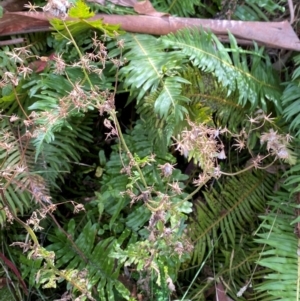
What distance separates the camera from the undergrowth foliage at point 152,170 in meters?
1.28

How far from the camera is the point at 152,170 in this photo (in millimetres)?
1386

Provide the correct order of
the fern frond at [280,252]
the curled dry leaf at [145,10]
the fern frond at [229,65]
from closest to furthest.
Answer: the fern frond at [280,252] < the fern frond at [229,65] < the curled dry leaf at [145,10]

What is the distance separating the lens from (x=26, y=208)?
135cm

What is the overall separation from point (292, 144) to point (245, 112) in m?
0.17

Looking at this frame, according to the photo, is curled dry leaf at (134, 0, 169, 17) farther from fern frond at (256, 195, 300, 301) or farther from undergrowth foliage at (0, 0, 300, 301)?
fern frond at (256, 195, 300, 301)

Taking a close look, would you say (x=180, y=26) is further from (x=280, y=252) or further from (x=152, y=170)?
(x=280, y=252)

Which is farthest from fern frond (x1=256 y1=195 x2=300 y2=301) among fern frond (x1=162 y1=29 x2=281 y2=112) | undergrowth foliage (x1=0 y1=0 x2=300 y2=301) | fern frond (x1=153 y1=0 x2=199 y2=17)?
fern frond (x1=153 y1=0 x2=199 y2=17)

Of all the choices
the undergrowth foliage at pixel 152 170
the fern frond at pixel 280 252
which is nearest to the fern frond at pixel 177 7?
the undergrowth foliage at pixel 152 170

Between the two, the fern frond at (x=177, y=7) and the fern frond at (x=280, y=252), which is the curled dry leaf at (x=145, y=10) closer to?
the fern frond at (x=177, y=7)

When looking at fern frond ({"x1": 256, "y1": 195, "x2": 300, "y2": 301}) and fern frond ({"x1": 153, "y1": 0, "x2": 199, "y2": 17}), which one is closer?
fern frond ({"x1": 256, "y1": 195, "x2": 300, "y2": 301})

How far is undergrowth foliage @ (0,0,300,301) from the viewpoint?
128cm

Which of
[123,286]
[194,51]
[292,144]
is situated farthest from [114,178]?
[292,144]

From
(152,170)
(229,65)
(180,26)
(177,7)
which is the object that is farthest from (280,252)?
(177,7)

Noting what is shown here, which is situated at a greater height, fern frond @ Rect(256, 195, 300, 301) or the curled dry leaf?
the curled dry leaf
